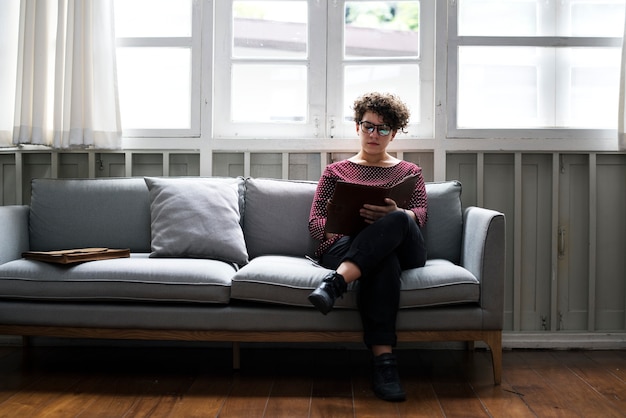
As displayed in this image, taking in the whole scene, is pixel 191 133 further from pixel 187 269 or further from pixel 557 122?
pixel 557 122

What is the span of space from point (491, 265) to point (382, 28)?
4.65 ft

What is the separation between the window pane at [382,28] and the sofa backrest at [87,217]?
128 centimetres

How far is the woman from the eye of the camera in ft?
7.38

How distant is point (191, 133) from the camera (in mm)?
3215

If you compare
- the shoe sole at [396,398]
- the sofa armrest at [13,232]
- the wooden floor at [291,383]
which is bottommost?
the wooden floor at [291,383]

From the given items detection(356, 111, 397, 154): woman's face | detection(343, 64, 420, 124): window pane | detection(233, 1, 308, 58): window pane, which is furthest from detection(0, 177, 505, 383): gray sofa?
detection(233, 1, 308, 58): window pane

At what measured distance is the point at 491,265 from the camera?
2398mm

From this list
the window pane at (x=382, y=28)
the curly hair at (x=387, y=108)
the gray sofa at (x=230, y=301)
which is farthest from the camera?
the window pane at (x=382, y=28)

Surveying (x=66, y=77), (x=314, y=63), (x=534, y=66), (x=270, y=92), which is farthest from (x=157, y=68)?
(x=534, y=66)

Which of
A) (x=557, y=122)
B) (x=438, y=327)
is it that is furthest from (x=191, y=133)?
(x=557, y=122)

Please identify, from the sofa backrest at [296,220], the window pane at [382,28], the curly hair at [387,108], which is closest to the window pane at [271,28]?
the window pane at [382,28]

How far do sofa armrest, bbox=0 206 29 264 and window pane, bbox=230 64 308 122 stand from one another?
112 cm

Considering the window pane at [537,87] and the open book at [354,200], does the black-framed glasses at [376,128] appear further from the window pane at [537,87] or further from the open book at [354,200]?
the window pane at [537,87]

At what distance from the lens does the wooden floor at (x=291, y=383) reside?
2.10 meters
